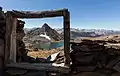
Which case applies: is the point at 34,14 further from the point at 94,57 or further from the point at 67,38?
the point at 94,57

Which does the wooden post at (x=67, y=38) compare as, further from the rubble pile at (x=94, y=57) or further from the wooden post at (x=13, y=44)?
the wooden post at (x=13, y=44)

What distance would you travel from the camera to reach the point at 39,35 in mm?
26766

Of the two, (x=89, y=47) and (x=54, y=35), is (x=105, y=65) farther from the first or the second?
(x=54, y=35)

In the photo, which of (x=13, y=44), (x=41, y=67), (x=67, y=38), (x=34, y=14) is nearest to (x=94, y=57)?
(x=67, y=38)

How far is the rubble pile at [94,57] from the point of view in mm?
6176

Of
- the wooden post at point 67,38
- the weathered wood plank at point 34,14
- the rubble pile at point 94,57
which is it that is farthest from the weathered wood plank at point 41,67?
the weathered wood plank at point 34,14

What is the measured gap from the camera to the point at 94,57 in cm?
635

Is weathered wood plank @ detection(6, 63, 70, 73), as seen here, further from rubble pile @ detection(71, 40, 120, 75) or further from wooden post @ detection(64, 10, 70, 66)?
rubble pile @ detection(71, 40, 120, 75)

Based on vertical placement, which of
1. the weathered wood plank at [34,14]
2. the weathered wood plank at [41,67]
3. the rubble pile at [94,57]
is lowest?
the weathered wood plank at [41,67]

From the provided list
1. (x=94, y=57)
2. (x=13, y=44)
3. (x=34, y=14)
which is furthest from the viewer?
(x=13, y=44)

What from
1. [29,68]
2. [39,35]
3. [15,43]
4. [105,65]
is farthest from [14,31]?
[39,35]

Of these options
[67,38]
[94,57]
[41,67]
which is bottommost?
[41,67]

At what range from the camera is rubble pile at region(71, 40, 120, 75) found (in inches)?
243

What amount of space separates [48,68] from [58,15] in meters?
1.73
